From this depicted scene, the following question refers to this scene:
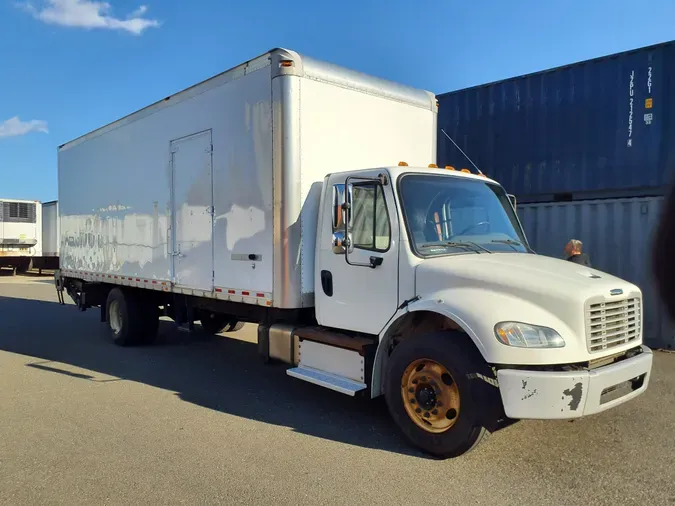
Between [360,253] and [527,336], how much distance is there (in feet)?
5.60

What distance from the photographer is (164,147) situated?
296 inches

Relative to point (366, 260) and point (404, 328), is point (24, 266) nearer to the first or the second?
point (366, 260)

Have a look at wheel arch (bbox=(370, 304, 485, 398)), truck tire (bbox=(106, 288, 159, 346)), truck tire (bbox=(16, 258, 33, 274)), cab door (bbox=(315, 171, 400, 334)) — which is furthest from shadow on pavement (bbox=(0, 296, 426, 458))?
truck tire (bbox=(16, 258, 33, 274))

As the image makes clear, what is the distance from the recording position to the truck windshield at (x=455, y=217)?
188 inches

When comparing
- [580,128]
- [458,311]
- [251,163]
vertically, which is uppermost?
[580,128]

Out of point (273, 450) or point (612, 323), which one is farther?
point (273, 450)

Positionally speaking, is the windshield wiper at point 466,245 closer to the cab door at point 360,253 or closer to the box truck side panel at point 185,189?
the cab door at point 360,253

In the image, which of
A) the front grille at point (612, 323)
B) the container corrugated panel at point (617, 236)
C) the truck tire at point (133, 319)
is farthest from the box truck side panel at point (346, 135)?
the truck tire at point (133, 319)

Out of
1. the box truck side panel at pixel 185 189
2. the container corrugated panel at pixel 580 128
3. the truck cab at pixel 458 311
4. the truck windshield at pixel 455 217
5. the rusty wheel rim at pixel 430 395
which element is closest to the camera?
the truck cab at pixel 458 311

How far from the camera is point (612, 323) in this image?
416 centimetres

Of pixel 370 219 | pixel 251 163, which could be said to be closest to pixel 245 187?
pixel 251 163

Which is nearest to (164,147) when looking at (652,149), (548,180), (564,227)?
(564,227)

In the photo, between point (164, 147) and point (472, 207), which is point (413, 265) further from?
point (164, 147)

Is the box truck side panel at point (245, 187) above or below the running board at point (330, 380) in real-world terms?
above
